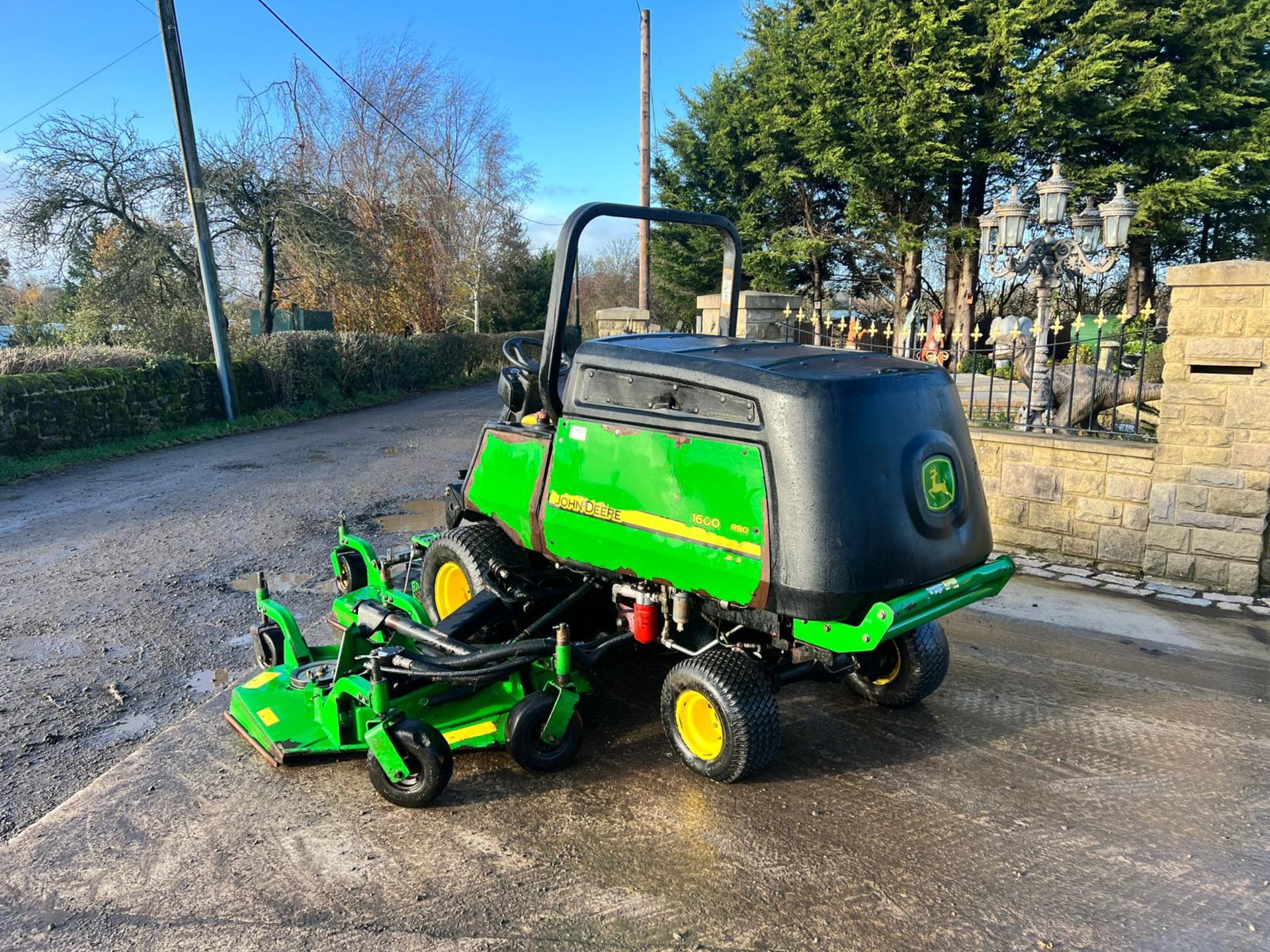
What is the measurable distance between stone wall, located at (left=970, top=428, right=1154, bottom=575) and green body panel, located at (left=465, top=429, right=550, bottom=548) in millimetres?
3521

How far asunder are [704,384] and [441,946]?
2.02m

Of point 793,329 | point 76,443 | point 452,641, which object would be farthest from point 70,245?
point 452,641

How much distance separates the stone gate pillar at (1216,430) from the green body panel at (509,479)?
4505 mm

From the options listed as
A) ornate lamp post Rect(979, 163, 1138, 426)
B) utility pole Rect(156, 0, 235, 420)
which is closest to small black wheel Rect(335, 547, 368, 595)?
ornate lamp post Rect(979, 163, 1138, 426)

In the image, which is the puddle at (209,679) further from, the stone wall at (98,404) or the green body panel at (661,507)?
the stone wall at (98,404)

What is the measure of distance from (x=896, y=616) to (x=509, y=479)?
189 cm

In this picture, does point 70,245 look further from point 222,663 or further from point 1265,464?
point 1265,464

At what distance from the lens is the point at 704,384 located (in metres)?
3.15

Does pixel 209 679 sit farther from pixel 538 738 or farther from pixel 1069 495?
pixel 1069 495

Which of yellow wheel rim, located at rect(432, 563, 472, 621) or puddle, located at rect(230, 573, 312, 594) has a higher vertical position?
yellow wheel rim, located at rect(432, 563, 472, 621)

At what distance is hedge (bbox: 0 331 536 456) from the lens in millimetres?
10508

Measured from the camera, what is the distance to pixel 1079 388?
26.8 ft

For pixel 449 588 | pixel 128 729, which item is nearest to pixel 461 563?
pixel 449 588

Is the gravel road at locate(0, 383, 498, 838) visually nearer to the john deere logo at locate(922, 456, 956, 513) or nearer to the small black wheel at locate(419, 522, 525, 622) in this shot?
the small black wheel at locate(419, 522, 525, 622)
